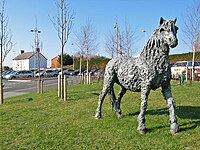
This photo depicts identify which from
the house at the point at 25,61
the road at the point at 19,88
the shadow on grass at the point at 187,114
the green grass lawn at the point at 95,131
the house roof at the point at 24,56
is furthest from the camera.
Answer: the house roof at the point at 24,56

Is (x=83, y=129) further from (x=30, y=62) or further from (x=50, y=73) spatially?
(x=30, y=62)

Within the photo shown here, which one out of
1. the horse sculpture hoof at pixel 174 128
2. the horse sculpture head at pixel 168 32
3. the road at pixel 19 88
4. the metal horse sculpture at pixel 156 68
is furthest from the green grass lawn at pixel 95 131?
the road at pixel 19 88

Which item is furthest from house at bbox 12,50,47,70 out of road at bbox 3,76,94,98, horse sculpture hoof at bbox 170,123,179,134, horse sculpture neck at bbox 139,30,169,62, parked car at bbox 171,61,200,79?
horse sculpture hoof at bbox 170,123,179,134

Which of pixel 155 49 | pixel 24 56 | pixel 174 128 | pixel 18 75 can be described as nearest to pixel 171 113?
pixel 174 128

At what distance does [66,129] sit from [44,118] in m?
1.62

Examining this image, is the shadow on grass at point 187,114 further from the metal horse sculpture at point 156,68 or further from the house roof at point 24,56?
the house roof at point 24,56

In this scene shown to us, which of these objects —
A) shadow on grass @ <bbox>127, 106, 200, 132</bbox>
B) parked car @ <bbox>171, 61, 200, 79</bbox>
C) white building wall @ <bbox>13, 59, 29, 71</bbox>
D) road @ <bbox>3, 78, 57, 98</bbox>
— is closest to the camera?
shadow on grass @ <bbox>127, 106, 200, 132</bbox>

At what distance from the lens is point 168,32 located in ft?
16.9

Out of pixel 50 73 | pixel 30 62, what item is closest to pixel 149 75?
pixel 50 73

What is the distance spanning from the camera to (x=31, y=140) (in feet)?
17.3

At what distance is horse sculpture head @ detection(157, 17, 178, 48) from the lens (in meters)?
5.00

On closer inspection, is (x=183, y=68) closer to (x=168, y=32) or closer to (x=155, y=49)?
(x=155, y=49)

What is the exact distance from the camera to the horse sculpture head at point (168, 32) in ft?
16.4

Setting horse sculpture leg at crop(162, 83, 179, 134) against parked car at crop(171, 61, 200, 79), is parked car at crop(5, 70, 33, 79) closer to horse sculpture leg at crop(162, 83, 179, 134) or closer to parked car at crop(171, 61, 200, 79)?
parked car at crop(171, 61, 200, 79)
